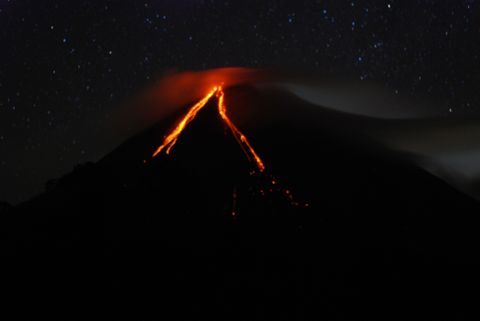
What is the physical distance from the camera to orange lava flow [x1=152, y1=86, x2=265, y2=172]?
3184cm

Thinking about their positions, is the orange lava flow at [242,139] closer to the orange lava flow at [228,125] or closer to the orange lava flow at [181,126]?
the orange lava flow at [228,125]

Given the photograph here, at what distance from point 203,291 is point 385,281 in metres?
6.03

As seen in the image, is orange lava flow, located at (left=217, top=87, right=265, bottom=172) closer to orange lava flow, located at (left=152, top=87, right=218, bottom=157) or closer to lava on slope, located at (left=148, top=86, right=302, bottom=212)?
lava on slope, located at (left=148, top=86, right=302, bottom=212)

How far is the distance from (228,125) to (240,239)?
66.6 feet

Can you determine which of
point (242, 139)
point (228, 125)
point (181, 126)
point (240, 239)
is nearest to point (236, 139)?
point (242, 139)

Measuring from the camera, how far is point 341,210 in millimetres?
24406

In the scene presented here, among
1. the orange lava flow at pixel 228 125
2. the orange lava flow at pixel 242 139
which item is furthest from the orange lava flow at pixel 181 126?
the orange lava flow at pixel 242 139

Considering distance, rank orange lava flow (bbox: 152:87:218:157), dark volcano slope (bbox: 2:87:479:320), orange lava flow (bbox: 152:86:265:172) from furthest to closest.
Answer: orange lava flow (bbox: 152:87:218:157)
orange lava flow (bbox: 152:86:265:172)
dark volcano slope (bbox: 2:87:479:320)

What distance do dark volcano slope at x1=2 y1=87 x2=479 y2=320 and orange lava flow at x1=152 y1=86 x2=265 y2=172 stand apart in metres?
0.69

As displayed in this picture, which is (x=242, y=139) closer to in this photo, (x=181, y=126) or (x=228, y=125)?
(x=228, y=125)

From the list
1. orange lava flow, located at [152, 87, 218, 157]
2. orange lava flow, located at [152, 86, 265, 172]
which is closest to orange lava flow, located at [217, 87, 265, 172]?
orange lava flow, located at [152, 86, 265, 172]

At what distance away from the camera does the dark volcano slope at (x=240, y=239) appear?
15.3 m

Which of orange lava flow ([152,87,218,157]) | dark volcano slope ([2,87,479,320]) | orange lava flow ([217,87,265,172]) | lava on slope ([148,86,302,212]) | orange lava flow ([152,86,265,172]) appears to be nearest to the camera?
dark volcano slope ([2,87,479,320])

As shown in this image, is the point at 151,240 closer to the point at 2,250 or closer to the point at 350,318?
the point at 2,250
